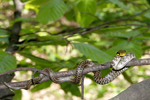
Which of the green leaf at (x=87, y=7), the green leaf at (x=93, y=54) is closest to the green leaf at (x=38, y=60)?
the green leaf at (x=93, y=54)

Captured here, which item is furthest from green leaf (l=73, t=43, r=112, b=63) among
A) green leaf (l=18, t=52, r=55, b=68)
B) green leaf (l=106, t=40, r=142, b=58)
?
green leaf (l=18, t=52, r=55, b=68)

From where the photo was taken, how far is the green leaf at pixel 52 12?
178 cm

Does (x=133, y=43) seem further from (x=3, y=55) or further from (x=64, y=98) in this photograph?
(x=64, y=98)

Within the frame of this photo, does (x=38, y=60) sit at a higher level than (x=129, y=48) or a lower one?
higher

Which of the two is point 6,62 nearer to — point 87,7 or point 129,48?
point 87,7

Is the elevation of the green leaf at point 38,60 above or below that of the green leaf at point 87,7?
below

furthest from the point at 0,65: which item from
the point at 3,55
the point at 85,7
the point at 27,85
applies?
the point at 85,7

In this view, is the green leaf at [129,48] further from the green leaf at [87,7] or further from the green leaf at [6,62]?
the green leaf at [6,62]

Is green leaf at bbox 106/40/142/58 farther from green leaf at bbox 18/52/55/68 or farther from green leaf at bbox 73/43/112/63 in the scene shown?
green leaf at bbox 18/52/55/68

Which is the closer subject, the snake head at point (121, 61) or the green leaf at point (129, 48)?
the snake head at point (121, 61)

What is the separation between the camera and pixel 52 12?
1.80 meters

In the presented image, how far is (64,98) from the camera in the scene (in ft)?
20.0

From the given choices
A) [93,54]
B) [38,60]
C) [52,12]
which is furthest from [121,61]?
[52,12]

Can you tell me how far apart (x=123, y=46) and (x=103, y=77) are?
0.39m
